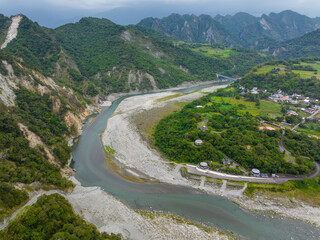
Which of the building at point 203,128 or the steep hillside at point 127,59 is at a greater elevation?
the steep hillside at point 127,59

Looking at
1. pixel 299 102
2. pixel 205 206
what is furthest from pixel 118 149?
pixel 299 102

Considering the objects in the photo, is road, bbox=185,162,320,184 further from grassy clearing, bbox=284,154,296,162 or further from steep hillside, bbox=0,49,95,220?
steep hillside, bbox=0,49,95,220

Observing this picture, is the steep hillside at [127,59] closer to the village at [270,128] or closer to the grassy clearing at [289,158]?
the village at [270,128]

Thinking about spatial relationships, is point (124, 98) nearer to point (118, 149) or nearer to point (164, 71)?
point (164, 71)

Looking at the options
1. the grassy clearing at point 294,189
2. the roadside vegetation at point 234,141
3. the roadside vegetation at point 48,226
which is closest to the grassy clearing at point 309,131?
the roadside vegetation at point 234,141

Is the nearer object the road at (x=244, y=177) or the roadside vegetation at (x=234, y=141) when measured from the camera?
the road at (x=244, y=177)
